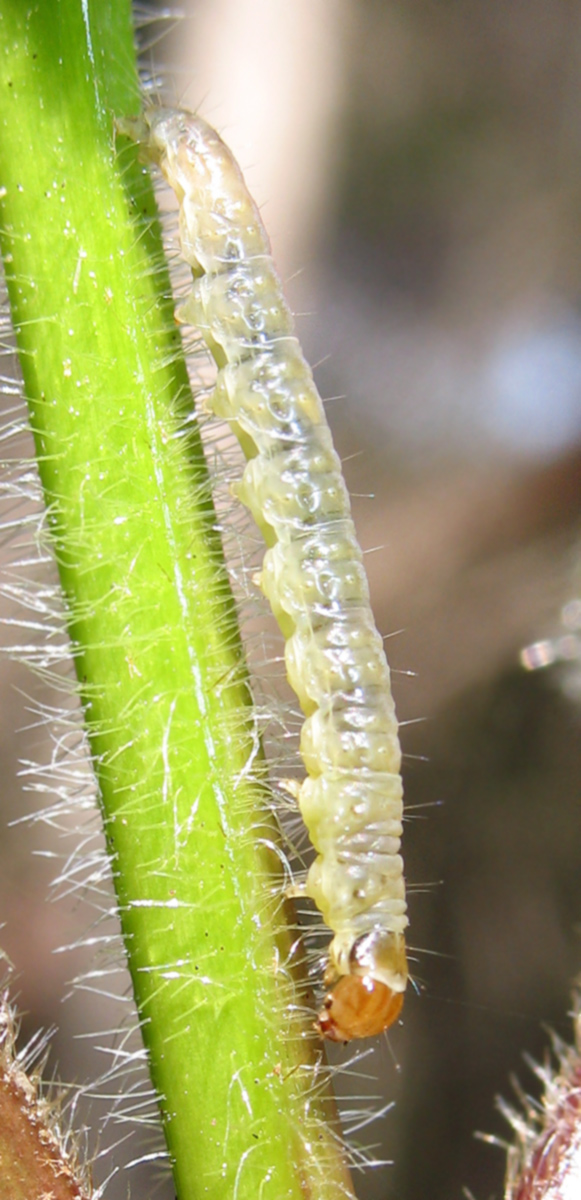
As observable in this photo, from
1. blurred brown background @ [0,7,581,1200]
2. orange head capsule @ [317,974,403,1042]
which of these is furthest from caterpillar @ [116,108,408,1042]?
blurred brown background @ [0,7,581,1200]

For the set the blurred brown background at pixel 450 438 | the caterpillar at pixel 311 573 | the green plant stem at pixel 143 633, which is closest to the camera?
the green plant stem at pixel 143 633

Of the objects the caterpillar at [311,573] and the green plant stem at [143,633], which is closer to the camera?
the green plant stem at [143,633]

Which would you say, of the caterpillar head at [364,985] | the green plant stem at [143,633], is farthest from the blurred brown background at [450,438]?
the green plant stem at [143,633]

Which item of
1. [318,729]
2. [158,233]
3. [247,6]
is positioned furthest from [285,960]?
[247,6]

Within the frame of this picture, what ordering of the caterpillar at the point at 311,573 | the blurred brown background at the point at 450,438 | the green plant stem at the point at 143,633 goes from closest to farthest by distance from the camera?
1. the green plant stem at the point at 143,633
2. the caterpillar at the point at 311,573
3. the blurred brown background at the point at 450,438

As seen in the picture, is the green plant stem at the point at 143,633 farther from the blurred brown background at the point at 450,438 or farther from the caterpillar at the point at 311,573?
the blurred brown background at the point at 450,438

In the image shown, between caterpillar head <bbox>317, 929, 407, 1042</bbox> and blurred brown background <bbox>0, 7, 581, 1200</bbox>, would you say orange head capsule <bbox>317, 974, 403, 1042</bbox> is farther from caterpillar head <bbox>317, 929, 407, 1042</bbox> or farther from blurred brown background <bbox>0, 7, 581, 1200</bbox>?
blurred brown background <bbox>0, 7, 581, 1200</bbox>
